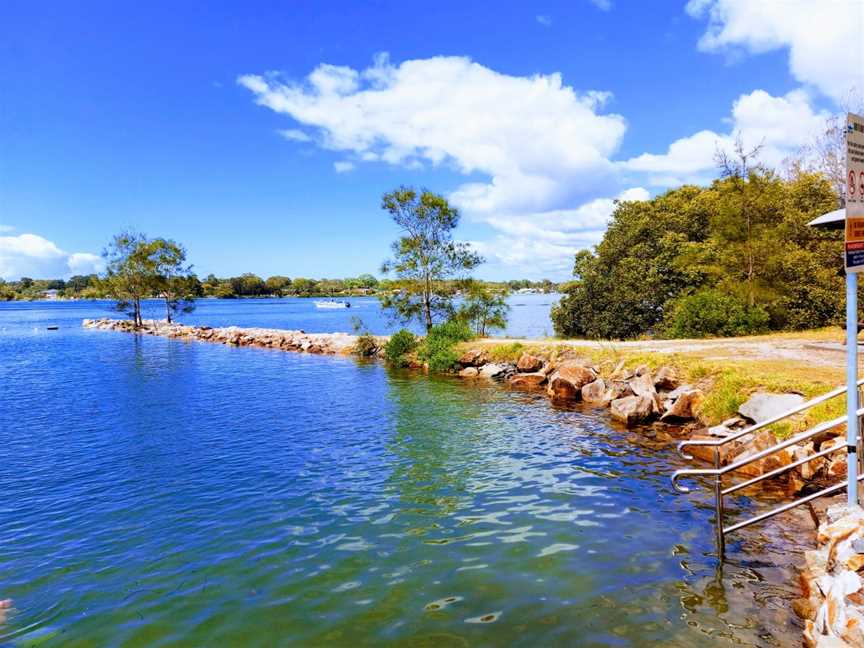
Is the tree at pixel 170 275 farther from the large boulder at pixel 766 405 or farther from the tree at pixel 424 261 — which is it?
the large boulder at pixel 766 405

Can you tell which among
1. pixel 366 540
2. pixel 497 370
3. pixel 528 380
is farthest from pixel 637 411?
pixel 497 370

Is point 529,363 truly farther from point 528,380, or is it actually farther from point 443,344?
point 443,344

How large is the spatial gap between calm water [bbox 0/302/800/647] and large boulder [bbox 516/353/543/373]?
7.63 m

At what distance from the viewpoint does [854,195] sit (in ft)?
18.4

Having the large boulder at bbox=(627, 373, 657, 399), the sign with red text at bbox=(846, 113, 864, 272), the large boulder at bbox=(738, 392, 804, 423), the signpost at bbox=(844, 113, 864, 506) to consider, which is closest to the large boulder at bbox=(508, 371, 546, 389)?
the large boulder at bbox=(627, 373, 657, 399)

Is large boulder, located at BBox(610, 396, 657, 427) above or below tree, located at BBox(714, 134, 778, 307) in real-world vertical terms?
below

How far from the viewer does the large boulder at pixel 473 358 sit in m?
29.7

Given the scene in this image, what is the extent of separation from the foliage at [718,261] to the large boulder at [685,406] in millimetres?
12313

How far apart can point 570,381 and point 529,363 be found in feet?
14.9

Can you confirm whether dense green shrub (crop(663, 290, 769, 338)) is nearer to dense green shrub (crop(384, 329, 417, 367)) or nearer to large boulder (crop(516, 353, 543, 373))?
large boulder (crop(516, 353, 543, 373))

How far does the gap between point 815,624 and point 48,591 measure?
9.73 metres

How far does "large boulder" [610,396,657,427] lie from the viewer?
54.2 ft

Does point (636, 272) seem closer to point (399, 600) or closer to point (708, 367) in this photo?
point (708, 367)

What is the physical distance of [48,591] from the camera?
7.49m
